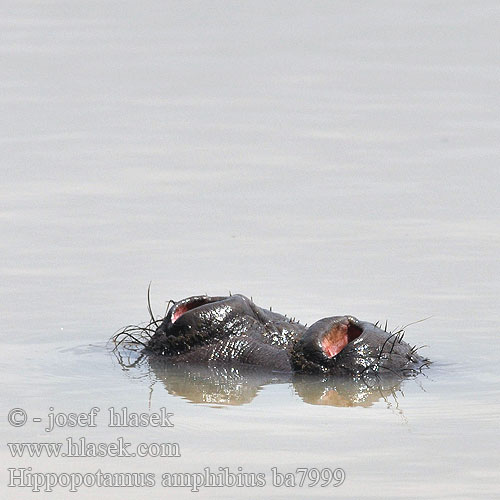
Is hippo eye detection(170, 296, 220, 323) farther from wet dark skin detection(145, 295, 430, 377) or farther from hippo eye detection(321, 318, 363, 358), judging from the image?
hippo eye detection(321, 318, 363, 358)

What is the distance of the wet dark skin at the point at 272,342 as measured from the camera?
11.1 m

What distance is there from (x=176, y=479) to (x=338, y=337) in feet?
9.26

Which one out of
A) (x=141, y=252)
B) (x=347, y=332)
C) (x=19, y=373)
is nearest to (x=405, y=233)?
(x=141, y=252)

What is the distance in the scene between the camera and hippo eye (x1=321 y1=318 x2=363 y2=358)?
11.1 metres

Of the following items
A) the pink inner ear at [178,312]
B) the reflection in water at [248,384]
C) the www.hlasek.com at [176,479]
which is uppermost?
the pink inner ear at [178,312]

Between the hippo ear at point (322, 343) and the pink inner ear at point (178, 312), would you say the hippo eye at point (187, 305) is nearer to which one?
the pink inner ear at point (178, 312)

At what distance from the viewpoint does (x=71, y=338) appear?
12.6 metres

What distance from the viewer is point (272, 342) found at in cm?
1145

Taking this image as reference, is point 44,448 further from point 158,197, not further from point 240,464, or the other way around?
point 158,197

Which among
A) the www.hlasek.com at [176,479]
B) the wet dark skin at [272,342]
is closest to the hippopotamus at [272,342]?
the wet dark skin at [272,342]

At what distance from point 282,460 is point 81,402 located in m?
2.03

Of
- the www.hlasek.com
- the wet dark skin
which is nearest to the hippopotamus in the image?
the wet dark skin

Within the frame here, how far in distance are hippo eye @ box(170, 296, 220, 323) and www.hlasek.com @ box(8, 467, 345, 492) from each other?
2.56m

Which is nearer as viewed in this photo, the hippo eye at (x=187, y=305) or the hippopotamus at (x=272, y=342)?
the hippopotamus at (x=272, y=342)
